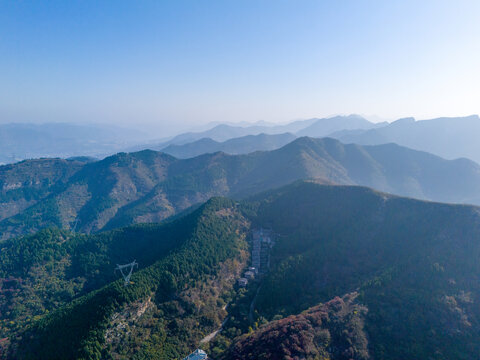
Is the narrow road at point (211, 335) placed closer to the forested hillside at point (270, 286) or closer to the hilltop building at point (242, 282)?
the forested hillside at point (270, 286)

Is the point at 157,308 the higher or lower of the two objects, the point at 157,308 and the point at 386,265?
the lower

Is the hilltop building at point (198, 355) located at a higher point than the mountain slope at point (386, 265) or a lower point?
lower

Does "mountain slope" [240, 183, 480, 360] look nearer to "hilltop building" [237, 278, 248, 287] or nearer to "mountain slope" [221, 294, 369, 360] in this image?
"mountain slope" [221, 294, 369, 360]

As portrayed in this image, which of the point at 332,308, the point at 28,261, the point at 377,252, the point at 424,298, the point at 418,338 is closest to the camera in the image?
the point at 418,338

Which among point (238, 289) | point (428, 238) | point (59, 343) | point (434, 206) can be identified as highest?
point (434, 206)

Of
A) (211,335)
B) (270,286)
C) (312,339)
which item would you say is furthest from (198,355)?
(270,286)

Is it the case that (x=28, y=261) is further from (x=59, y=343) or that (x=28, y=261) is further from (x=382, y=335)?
(x=382, y=335)

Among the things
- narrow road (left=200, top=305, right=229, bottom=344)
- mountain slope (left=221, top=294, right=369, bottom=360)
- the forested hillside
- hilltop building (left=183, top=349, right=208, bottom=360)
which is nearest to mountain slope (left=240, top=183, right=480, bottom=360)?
the forested hillside

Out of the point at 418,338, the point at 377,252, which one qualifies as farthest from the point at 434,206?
the point at 418,338

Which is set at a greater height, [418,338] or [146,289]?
[146,289]

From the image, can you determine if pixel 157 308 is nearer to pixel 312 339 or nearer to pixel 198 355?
pixel 198 355

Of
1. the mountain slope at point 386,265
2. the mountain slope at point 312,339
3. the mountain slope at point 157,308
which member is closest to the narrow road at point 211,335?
the mountain slope at point 157,308
